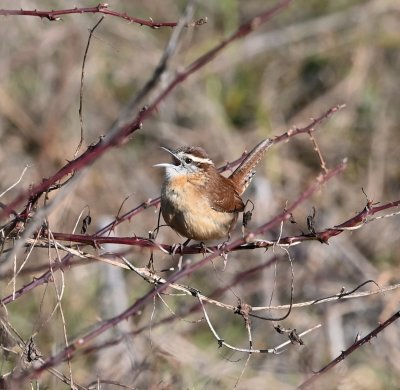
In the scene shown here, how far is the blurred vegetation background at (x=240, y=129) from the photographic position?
22.5 feet

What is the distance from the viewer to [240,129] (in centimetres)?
891

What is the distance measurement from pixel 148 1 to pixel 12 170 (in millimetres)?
A: 2663

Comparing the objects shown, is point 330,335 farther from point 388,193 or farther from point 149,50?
point 149,50

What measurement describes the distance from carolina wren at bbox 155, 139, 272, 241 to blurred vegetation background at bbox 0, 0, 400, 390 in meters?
2.18

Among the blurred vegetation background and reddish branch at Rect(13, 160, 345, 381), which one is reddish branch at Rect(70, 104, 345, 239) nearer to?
reddish branch at Rect(13, 160, 345, 381)

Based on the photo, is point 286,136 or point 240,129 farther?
point 240,129

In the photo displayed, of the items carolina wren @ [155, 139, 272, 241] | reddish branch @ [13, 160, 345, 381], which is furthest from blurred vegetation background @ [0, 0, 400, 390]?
reddish branch @ [13, 160, 345, 381]

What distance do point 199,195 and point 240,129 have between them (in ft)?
15.4

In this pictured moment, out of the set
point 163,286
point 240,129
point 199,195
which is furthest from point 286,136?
point 240,129

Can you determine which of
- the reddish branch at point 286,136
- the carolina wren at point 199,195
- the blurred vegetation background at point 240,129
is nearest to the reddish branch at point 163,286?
the reddish branch at point 286,136

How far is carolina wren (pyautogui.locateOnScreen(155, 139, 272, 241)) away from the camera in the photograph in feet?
13.4

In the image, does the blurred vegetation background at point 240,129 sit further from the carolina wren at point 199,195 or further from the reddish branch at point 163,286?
the reddish branch at point 163,286

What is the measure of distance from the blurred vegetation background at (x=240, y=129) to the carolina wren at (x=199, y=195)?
218cm

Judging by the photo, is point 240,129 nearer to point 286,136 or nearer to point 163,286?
point 286,136
